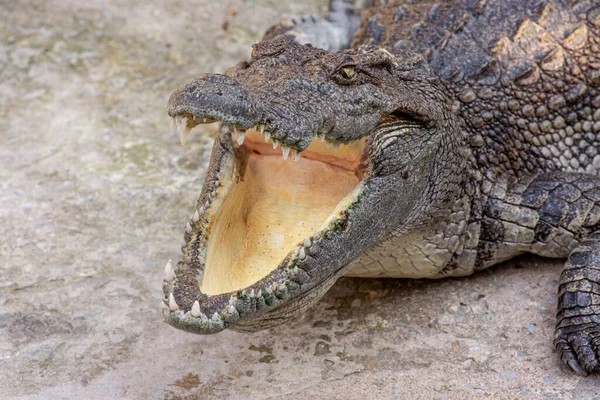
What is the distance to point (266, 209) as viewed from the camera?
3.73m

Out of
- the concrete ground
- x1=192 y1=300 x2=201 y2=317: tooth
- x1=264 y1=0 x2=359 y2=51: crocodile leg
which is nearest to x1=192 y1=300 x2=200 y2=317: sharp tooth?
x1=192 y1=300 x2=201 y2=317: tooth

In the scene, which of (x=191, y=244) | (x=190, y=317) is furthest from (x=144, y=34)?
(x=190, y=317)

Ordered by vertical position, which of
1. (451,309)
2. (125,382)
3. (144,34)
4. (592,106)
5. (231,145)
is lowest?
(125,382)

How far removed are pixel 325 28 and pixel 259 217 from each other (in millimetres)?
2462

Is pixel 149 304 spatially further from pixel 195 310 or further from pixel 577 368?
pixel 577 368

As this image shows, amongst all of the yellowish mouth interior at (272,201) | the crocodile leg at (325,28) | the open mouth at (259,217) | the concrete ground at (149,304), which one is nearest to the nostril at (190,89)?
the open mouth at (259,217)

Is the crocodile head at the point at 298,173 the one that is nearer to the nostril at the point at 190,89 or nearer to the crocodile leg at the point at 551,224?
the nostril at the point at 190,89

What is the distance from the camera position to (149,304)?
3967 millimetres

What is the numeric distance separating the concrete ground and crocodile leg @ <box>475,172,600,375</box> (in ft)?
0.58

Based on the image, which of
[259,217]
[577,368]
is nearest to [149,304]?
[259,217]

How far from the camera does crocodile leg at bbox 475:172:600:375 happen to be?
3.80m

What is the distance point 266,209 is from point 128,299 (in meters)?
0.87

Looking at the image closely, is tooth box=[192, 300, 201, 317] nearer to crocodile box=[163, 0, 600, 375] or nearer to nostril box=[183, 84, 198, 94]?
crocodile box=[163, 0, 600, 375]

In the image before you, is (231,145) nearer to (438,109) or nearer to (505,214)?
(438,109)
